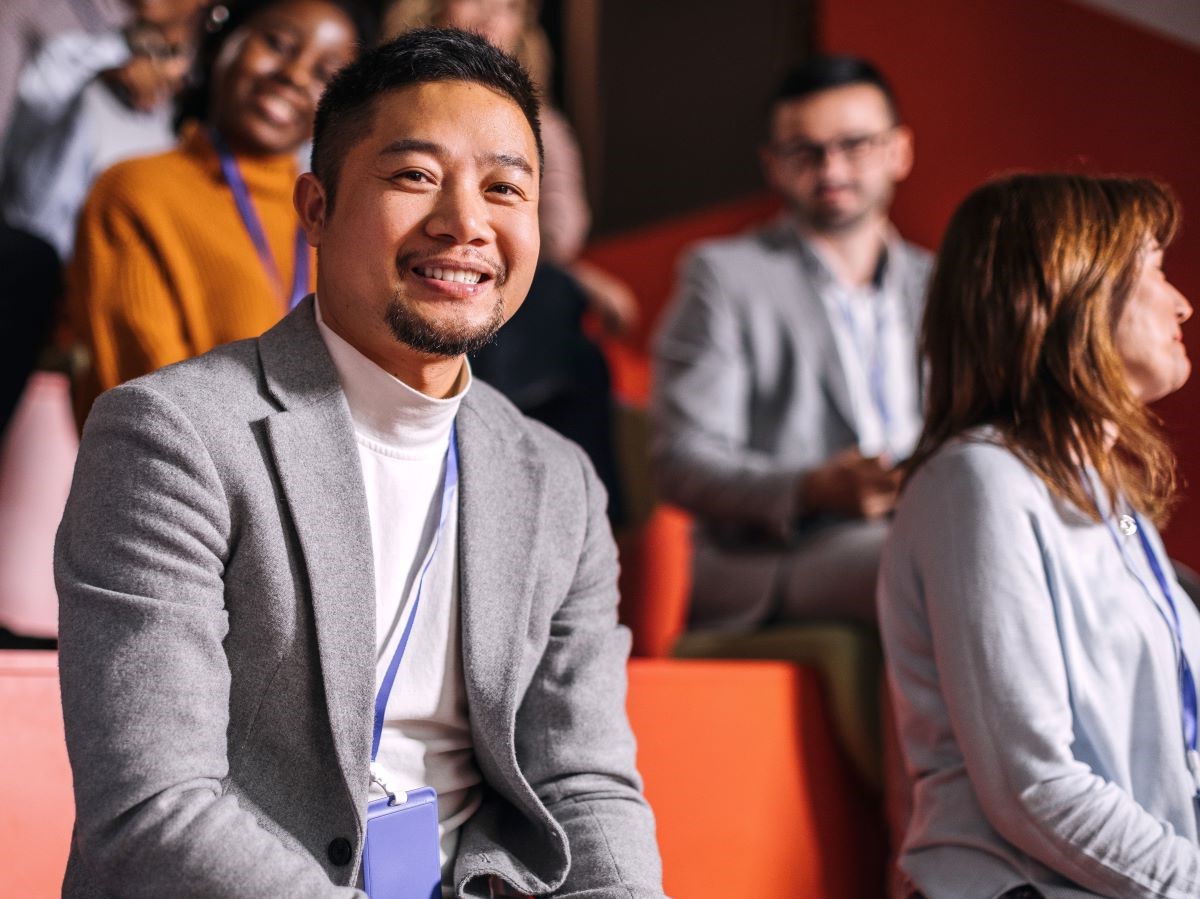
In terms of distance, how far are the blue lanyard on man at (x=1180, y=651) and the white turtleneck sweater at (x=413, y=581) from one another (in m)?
0.76

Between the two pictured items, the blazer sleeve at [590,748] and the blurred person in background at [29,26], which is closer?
the blazer sleeve at [590,748]

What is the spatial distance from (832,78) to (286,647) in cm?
194

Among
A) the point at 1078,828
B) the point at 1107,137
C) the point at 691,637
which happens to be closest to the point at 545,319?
the point at 691,637

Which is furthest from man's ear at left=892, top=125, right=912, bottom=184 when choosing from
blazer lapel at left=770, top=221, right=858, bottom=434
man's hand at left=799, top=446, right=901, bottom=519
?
man's hand at left=799, top=446, right=901, bottom=519

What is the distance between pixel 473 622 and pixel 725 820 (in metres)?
0.79

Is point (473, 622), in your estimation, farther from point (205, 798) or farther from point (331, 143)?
point (331, 143)

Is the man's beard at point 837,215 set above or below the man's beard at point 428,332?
below

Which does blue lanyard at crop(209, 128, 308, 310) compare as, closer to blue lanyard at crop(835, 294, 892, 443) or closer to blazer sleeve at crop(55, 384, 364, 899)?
blazer sleeve at crop(55, 384, 364, 899)

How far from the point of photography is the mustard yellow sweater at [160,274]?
182 cm

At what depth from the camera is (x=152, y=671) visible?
987 millimetres

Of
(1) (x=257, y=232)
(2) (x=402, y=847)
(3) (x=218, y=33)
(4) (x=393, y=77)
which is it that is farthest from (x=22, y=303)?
(2) (x=402, y=847)

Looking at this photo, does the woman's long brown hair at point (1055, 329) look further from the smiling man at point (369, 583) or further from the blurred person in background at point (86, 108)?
the blurred person in background at point (86, 108)

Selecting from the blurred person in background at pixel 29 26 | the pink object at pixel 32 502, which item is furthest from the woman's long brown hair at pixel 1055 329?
the blurred person in background at pixel 29 26

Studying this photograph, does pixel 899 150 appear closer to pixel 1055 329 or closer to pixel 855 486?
pixel 855 486
